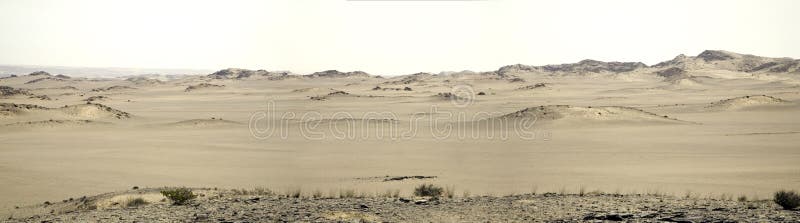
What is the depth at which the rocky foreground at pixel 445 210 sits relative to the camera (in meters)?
11.1

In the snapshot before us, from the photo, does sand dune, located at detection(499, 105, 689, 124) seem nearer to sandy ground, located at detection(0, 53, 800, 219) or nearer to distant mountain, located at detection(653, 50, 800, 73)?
sandy ground, located at detection(0, 53, 800, 219)

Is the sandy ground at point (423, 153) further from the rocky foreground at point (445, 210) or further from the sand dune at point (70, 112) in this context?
the rocky foreground at point (445, 210)


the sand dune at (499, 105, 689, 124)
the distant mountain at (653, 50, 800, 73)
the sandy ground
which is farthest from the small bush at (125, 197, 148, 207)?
the distant mountain at (653, 50, 800, 73)

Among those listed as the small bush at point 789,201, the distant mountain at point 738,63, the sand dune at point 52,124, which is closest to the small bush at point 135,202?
the small bush at point 789,201

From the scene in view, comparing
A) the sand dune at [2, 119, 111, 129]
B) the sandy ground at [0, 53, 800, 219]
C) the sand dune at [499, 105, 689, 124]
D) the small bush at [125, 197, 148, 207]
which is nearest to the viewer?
the small bush at [125, 197, 148, 207]

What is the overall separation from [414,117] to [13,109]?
28.7m

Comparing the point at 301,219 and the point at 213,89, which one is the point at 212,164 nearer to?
the point at 301,219

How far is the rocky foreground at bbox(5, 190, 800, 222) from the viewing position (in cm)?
1113

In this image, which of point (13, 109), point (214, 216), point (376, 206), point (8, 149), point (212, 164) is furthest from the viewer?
point (13, 109)

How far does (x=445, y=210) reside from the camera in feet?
40.8

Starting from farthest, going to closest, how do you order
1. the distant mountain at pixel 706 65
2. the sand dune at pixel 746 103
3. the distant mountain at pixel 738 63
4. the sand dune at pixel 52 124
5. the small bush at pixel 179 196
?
the distant mountain at pixel 738 63 < the distant mountain at pixel 706 65 < the sand dune at pixel 746 103 < the sand dune at pixel 52 124 < the small bush at pixel 179 196

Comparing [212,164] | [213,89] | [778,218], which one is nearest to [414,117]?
[212,164]

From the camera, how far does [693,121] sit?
4088 centimetres

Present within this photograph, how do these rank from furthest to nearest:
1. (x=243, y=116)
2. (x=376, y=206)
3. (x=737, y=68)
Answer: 1. (x=737, y=68)
2. (x=243, y=116)
3. (x=376, y=206)
